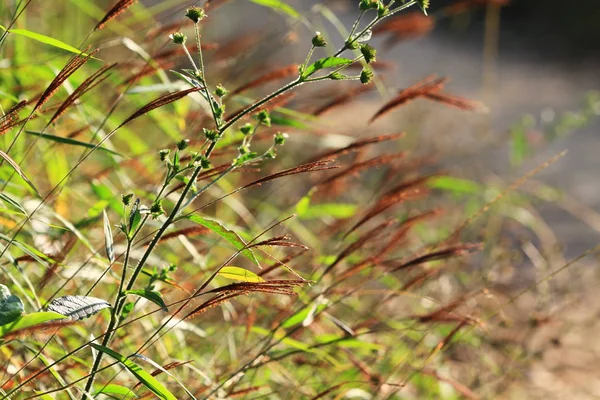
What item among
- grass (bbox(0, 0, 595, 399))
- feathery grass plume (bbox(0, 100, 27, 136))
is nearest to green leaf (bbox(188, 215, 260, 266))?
grass (bbox(0, 0, 595, 399))

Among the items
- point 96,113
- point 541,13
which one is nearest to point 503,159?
point 96,113

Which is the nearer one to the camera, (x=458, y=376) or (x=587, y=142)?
(x=458, y=376)

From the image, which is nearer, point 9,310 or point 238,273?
point 9,310

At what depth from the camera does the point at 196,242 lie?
2.97 m

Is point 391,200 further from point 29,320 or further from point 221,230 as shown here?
point 29,320

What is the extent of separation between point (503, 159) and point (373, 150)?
5.60 feet

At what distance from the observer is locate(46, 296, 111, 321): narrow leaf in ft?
3.81

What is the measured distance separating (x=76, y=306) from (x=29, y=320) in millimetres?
85

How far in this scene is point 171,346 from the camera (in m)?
2.10

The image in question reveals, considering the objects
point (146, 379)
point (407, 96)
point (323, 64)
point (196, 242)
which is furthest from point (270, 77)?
point (196, 242)

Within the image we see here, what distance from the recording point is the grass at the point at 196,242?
1252 mm

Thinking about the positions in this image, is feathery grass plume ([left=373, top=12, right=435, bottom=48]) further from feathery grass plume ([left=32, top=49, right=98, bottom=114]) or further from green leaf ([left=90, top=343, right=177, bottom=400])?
green leaf ([left=90, top=343, right=177, bottom=400])

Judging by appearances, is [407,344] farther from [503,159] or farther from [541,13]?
[541,13]

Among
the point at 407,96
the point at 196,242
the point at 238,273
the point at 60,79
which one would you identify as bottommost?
the point at 196,242
